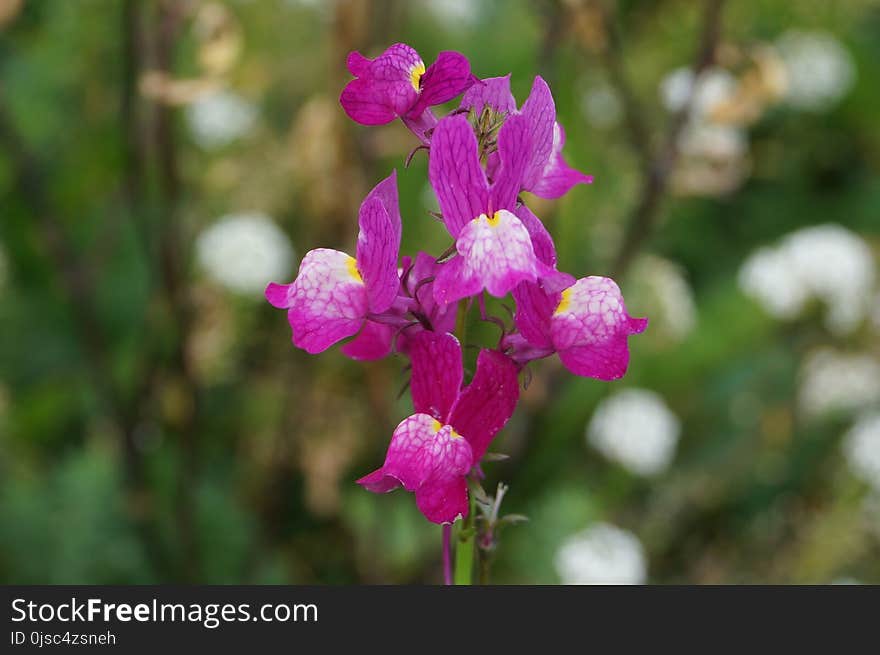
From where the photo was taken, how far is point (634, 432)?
1.22m

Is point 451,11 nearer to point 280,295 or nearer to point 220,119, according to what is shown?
point 220,119

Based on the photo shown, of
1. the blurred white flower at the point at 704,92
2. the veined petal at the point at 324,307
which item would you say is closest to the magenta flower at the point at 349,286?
the veined petal at the point at 324,307

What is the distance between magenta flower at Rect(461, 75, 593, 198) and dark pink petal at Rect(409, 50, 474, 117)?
11 mm

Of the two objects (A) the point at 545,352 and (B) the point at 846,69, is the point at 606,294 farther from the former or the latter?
(B) the point at 846,69

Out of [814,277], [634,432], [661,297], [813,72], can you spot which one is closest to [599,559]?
[634,432]

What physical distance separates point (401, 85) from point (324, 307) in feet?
0.32

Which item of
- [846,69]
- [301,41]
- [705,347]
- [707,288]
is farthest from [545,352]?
[846,69]

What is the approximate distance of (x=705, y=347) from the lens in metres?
1.37

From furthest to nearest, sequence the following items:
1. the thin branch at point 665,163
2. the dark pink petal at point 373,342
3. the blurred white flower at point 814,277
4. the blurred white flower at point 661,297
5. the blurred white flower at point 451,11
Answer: the blurred white flower at point 451,11 → the blurred white flower at point 814,277 → the blurred white flower at point 661,297 → the thin branch at point 665,163 → the dark pink petal at point 373,342

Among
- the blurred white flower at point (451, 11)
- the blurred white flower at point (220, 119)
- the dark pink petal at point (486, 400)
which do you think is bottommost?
the dark pink petal at point (486, 400)

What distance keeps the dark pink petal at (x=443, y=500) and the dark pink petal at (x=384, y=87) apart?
15 cm

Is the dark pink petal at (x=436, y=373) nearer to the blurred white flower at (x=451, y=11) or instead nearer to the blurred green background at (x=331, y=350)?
the blurred green background at (x=331, y=350)

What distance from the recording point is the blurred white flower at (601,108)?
1711 millimetres

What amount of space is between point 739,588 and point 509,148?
29 cm
